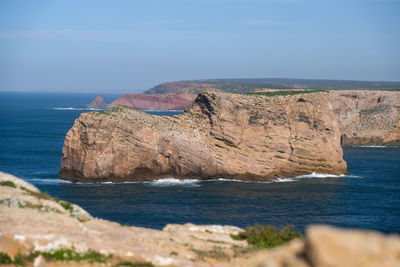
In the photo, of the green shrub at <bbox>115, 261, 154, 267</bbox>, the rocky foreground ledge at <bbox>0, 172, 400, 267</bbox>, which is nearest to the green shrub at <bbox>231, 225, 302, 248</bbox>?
the rocky foreground ledge at <bbox>0, 172, 400, 267</bbox>

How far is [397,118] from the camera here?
323 feet

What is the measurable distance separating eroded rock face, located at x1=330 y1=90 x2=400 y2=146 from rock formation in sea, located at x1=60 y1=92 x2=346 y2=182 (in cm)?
3625

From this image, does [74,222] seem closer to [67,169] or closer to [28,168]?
[67,169]

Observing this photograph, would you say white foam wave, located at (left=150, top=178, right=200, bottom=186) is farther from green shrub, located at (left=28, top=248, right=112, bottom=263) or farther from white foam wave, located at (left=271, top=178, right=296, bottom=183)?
green shrub, located at (left=28, top=248, right=112, bottom=263)

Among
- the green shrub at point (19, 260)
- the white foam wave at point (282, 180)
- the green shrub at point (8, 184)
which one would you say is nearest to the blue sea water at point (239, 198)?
the white foam wave at point (282, 180)

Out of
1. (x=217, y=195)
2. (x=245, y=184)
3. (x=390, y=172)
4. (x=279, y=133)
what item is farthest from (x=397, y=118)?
(x=217, y=195)

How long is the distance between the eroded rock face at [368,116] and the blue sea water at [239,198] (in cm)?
3034

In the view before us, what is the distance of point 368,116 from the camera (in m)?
101

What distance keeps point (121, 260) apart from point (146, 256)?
837mm

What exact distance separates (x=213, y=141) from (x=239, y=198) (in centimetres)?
1108

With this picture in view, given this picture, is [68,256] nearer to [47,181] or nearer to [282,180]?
[47,181]

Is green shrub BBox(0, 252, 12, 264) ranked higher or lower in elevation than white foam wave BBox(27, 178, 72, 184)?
higher

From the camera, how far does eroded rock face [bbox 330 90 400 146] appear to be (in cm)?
9681

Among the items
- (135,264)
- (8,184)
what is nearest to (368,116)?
(8,184)
